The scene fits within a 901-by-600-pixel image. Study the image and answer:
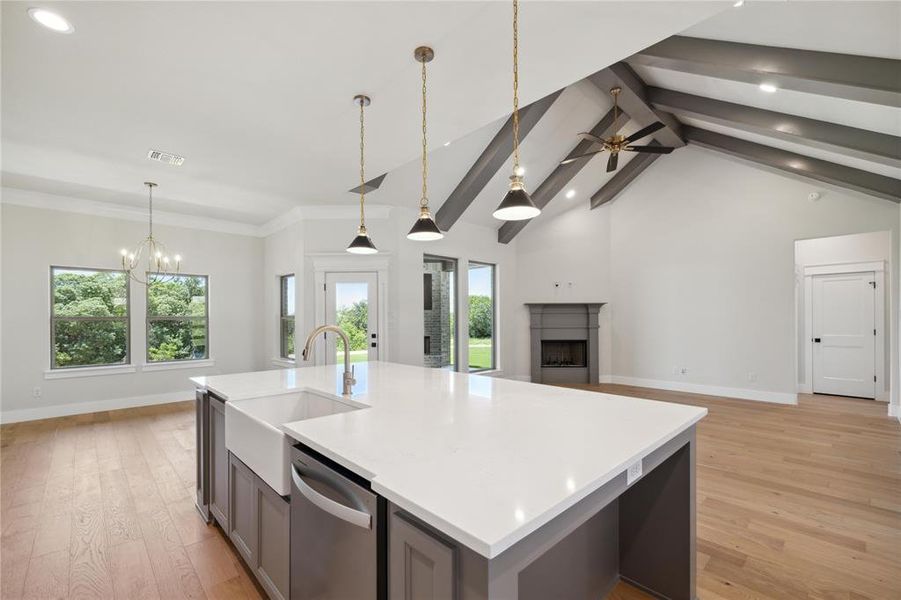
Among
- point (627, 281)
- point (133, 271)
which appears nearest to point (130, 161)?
point (133, 271)

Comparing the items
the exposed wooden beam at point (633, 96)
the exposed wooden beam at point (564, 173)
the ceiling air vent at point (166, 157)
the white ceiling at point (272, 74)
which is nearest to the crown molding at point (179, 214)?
the white ceiling at point (272, 74)

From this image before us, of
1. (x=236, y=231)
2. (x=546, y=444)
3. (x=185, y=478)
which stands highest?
(x=236, y=231)

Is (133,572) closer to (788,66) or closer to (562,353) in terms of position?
(788,66)

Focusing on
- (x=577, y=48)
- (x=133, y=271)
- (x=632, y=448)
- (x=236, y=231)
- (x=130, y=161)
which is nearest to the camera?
(x=632, y=448)

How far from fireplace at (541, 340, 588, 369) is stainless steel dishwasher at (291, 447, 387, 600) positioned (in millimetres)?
6228

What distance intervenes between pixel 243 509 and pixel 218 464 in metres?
0.47

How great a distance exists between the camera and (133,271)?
5457 mm

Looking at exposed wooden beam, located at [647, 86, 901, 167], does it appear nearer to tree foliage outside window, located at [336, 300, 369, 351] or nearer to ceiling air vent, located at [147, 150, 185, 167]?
tree foliage outside window, located at [336, 300, 369, 351]

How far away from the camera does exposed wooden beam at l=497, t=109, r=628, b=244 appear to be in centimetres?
531

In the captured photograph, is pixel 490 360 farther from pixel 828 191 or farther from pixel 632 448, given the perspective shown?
pixel 632 448

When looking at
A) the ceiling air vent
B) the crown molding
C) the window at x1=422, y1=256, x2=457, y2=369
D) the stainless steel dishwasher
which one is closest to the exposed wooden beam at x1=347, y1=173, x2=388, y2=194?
the crown molding

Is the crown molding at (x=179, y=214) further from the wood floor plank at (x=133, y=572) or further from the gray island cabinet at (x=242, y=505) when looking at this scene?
the wood floor plank at (x=133, y=572)

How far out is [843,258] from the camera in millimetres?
5887

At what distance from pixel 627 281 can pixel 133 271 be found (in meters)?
7.70
